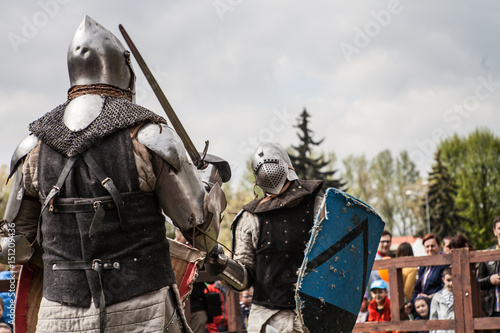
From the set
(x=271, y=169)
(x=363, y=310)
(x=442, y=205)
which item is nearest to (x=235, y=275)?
(x=271, y=169)

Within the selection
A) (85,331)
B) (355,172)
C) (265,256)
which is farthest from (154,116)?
(355,172)

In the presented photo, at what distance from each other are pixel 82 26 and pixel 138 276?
3.94ft

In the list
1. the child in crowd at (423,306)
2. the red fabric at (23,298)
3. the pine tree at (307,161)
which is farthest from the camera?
the pine tree at (307,161)

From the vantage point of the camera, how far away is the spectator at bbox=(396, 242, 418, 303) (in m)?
7.48

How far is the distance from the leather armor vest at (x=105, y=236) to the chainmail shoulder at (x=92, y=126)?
3 centimetres

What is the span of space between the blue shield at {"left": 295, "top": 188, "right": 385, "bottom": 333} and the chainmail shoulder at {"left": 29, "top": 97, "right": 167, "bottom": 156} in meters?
1.55

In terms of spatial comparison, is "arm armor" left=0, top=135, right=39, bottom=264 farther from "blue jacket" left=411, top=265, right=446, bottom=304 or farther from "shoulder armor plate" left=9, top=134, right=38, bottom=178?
"blue jacket" left=411, top=265, right=446, bottom=304

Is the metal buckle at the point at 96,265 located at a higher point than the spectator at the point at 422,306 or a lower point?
higher

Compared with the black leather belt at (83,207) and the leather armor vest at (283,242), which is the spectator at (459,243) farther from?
the black leather belt at (83,207)

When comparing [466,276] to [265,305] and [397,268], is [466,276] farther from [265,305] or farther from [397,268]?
[265,305]

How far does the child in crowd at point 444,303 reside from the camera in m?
6.38

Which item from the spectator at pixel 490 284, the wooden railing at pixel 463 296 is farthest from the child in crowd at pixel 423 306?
the spectator at pixel 490 284

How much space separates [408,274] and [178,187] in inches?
208

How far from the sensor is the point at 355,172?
143ft
